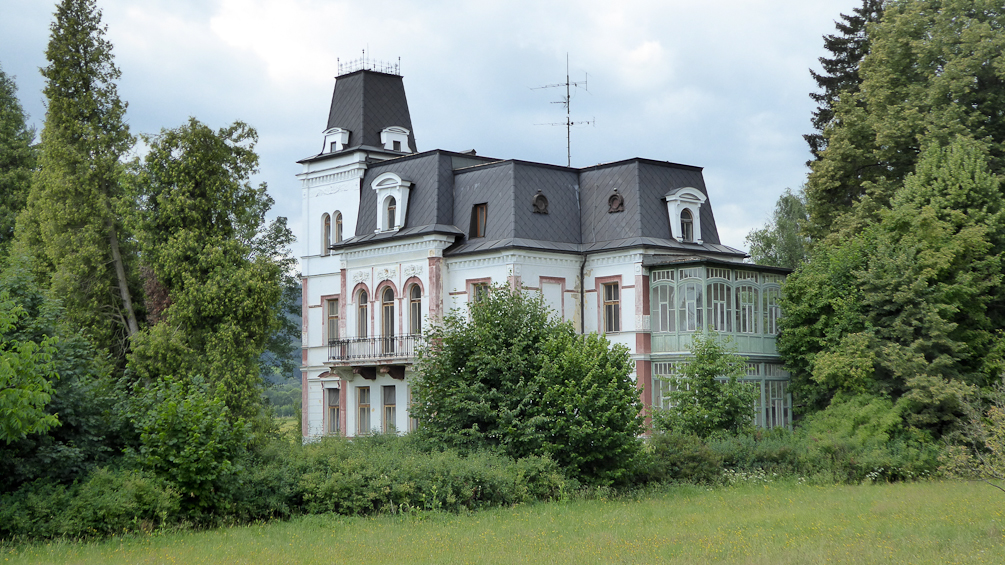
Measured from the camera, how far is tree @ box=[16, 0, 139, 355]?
33750 mm

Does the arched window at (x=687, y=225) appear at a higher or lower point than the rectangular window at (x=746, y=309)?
higher

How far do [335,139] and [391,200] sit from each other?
202 inches

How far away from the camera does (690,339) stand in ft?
112

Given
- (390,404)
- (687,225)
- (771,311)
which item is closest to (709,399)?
(771,311)

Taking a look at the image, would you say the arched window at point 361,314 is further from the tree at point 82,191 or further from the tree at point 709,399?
the tree at point 709,399

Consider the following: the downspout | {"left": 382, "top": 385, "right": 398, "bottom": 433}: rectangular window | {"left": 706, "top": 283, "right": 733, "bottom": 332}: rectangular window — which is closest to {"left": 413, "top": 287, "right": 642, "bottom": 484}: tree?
{"left": 706, "top": 283, "right": 733, "bottom": 332}: rectangular window

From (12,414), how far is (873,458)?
2002cm

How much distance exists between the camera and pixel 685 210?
38.4 metres

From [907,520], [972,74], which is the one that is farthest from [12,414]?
[972,74]

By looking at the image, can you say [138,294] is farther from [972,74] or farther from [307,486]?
[972,74]

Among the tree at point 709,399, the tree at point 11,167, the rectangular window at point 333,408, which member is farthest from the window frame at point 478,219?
the tree at point 11,167

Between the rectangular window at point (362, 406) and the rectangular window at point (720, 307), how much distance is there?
13.6 metres

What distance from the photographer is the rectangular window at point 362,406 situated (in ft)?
132

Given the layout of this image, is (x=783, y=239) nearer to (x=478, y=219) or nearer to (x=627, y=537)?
(x=478, y=219)
